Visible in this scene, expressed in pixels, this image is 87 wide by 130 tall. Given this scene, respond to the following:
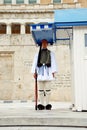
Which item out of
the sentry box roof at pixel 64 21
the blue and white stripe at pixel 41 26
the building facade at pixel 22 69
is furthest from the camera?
the building facade at pixel 22 69

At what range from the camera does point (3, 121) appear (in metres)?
6.44

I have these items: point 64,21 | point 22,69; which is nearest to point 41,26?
point 64,21

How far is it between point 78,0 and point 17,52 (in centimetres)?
3336

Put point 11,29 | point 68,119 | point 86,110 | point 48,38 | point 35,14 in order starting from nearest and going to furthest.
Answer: point 68,119, point 86,110, point 48,38, point 35,14, point 11,29

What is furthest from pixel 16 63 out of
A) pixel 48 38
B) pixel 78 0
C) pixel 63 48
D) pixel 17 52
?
pixel 78 0

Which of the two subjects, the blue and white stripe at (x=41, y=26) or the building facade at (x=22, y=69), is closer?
the blue and white stripe at (x=41, y=26)

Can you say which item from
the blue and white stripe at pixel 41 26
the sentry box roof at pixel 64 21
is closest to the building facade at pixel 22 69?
the sentry box roof at pixel 64 21

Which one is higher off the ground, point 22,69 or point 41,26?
point 22,69

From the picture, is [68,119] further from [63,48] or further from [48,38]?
[63,48]

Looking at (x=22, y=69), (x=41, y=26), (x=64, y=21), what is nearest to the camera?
(x=64, y=21)

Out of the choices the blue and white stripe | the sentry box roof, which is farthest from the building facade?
the blue and white stripe

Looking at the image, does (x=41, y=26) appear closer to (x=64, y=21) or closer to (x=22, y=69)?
(x=64, y=21)

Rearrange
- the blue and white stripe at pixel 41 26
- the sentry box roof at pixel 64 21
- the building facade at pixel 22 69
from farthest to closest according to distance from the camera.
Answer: the building facade at pixel 22 69 → the blue and white stripe at pixel 41 26 → the sentry box roof at pixel 64 21

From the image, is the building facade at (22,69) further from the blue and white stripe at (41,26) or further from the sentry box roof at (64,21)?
the blue and white stripe at (41,26)
